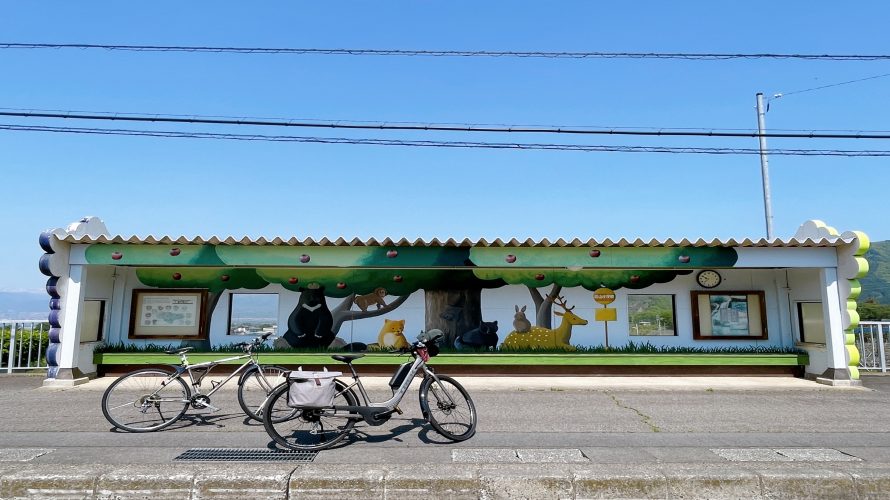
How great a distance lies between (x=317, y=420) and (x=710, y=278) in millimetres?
9853

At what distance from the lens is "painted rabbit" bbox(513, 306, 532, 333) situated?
1167 centimetres

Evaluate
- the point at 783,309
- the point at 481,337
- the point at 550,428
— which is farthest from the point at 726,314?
the point at 550,428

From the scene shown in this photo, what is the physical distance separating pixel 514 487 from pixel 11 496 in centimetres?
391

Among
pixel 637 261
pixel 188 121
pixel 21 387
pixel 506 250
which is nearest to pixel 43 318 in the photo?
pixel 21 387

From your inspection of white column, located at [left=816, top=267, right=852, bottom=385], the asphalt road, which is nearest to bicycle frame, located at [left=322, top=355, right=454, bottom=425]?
the asphalt road

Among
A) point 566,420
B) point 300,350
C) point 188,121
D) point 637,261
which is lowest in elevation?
point 566,420

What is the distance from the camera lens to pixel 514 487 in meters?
4.04

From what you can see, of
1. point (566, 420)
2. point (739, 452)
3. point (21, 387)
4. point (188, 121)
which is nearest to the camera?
point (739, 452)

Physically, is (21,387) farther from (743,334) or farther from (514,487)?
(743,334)

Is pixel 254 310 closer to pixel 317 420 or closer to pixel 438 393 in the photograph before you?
pixel 317 420

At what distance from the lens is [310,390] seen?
→ 5105 millimetres

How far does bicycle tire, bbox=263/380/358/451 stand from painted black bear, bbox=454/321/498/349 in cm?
612

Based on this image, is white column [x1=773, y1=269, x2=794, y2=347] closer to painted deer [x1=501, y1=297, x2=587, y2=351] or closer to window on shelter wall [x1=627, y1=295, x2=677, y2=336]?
window on shelter wall [x1=627, y1=295, x2=677, y2=336]

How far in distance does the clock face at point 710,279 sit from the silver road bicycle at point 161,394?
31.7ft
